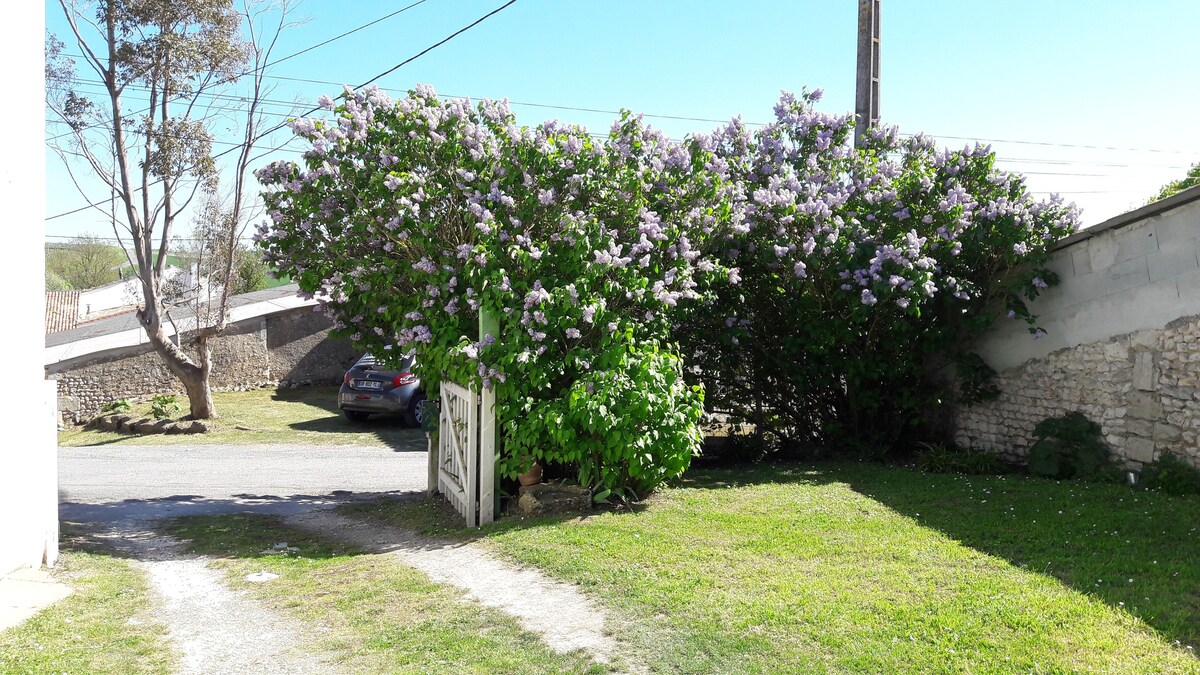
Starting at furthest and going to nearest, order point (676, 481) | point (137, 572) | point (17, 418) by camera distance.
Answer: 1. point (676, 481)
2. point (137, 572)
3. point (17, 418)

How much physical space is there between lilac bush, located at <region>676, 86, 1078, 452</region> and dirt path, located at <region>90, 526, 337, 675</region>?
483 centimetres

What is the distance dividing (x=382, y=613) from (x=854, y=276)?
20.3ft

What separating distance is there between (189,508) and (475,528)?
12.5ft

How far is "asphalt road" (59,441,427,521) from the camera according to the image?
32.1 feet

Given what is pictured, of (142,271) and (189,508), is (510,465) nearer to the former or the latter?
(189,508)

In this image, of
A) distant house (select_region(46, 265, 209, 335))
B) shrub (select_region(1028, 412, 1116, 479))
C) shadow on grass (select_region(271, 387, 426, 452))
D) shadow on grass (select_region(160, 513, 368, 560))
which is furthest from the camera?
distant house (select_region(46, 265, 209, 335))

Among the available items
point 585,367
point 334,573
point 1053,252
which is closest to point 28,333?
point 334,573

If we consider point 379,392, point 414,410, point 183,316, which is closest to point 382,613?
point 379,392

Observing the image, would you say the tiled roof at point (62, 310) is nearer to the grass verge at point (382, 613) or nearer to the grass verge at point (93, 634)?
the grass verge at point (382, 613)

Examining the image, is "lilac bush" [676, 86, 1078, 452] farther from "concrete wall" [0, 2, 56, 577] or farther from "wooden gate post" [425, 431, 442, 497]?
"concrete wall" [0, 2, 56, 577]

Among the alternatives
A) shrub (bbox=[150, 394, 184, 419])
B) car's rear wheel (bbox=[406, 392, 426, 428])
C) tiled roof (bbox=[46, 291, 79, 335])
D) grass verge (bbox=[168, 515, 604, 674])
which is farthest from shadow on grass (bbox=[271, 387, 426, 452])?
tiled roof (bbox=[46, 291, 79, 335])

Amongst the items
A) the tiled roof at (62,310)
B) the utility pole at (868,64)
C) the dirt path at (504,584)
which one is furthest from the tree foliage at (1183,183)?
the tiled roof at (62,310)

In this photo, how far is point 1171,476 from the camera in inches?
326

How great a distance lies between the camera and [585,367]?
788 centimetres
